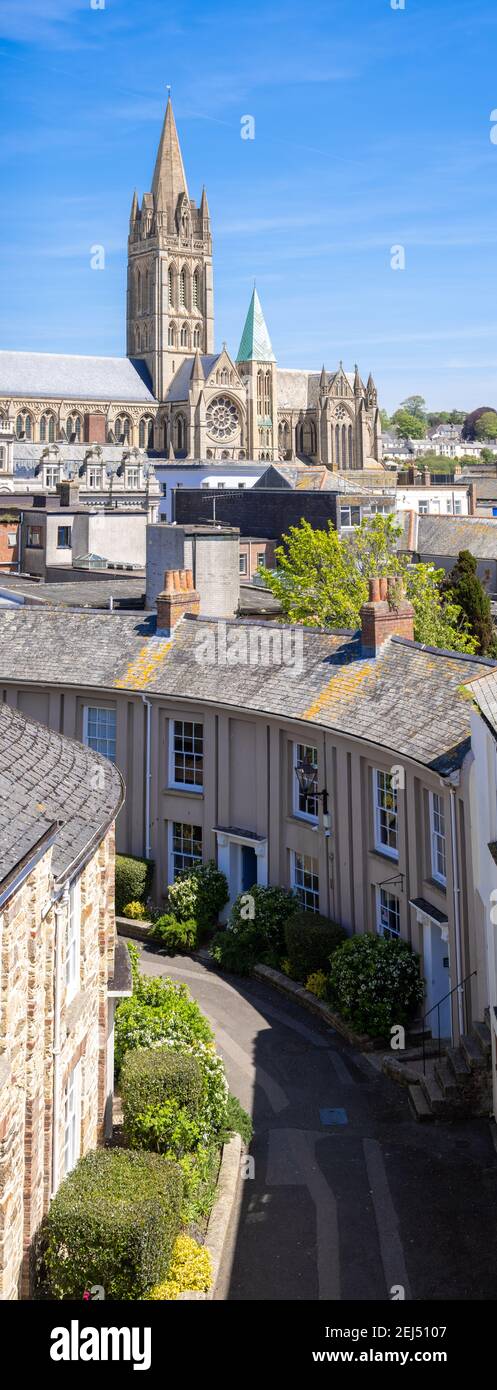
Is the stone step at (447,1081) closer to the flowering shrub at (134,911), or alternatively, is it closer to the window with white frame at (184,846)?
the window with white frame at (184,846)

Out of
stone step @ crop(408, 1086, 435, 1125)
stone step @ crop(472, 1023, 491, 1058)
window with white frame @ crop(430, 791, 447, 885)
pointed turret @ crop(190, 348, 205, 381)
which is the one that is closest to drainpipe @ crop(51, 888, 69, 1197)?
stone step @ crop(408, 1086, 435, 1125)

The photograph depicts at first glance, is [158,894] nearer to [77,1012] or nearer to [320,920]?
[320,920]

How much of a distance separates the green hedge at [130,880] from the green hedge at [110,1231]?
50.1ft

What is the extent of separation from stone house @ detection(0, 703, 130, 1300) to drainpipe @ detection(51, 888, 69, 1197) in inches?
0.6

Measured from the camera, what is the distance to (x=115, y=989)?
1864cm

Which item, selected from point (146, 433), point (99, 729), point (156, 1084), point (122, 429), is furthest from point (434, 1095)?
point (146, 433)

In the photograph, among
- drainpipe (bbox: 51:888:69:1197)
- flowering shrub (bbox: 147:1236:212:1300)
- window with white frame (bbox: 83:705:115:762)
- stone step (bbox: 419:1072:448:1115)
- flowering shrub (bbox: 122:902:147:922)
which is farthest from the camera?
window with white frame (bbox: 83:705:115:762)

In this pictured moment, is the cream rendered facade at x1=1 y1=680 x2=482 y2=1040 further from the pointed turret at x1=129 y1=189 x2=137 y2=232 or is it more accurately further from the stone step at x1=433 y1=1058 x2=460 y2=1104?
the pointed turret at x1=129 y1=189 x2=137 y2=232

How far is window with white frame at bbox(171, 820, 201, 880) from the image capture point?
31.8m

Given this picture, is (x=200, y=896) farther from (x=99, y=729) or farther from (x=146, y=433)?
(x=146, y=433)

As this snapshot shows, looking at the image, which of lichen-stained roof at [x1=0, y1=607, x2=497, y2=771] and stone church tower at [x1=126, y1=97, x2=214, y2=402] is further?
stone church tower at [x1=126, y1=97, x2=214, y2=402]

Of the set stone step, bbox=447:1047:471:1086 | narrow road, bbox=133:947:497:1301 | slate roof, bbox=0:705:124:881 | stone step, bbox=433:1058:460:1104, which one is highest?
slate roof, bbox=0:705:124:881

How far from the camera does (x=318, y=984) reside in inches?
1043

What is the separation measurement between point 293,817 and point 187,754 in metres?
3.73
